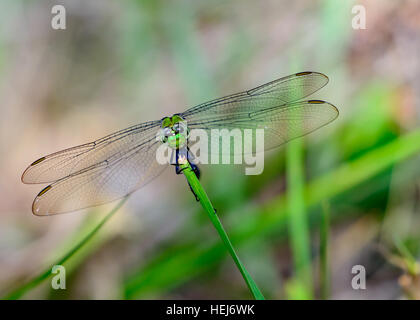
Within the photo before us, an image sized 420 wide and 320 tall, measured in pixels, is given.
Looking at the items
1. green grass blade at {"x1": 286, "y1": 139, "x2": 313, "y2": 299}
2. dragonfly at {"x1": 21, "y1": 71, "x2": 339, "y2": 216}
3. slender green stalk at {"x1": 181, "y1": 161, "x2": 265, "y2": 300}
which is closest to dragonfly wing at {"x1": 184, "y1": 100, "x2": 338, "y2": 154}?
dragonfly at {"x1": 21, "y1": 71, "x2": 339, "y2": 216}

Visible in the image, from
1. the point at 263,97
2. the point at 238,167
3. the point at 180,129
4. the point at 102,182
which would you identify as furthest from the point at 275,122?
the point at 102,182

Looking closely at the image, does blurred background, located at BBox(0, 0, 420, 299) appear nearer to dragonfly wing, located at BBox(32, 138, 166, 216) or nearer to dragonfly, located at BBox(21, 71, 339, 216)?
dragonfly, located at BBox(21, 71, 339, 216)

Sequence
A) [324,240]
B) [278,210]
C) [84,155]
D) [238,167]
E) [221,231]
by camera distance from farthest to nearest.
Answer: [238,167], [278,210], [84,155], [324,240], [221,231]

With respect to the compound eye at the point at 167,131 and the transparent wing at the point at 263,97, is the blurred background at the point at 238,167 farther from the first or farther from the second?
the compound eye at the point at 167,131

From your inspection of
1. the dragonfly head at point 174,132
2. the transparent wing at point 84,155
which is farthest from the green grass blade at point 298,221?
the transparent wing at point 84,155

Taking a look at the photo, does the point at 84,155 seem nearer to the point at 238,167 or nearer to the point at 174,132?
the point at 174,132

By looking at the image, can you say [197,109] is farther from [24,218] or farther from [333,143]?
[24,218]

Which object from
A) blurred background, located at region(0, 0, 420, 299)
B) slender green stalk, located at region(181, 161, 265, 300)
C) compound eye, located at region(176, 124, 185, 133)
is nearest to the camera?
slender green stalk, located at region(181, 161, 265, 300)
